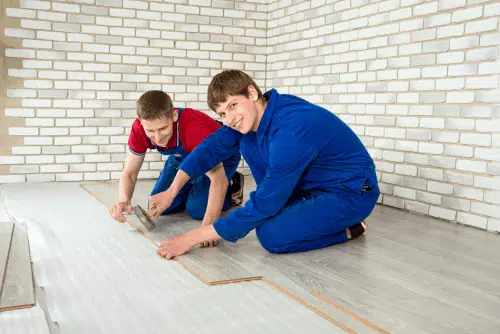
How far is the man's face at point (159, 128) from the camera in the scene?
2.65 metres

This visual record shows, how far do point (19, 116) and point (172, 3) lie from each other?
5.82 feet

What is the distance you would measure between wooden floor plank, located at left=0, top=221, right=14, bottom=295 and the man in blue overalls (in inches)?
26.5

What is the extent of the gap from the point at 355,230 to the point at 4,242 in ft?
5.86

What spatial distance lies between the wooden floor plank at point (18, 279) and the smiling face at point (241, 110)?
1038 mm

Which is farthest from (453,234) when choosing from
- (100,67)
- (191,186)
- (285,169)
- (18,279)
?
(100,67)

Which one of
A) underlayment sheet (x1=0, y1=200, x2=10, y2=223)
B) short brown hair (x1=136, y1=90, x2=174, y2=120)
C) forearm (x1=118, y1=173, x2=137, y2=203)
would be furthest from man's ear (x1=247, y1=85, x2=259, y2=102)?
underlayment sheet (x1=0, y1=200, x2=10, y2=223)

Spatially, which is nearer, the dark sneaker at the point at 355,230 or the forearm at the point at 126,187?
the dark sneaker at the point at 355,230

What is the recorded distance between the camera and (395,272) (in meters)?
2.26

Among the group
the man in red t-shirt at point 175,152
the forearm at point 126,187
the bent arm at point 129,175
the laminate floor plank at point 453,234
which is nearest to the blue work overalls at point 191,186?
the man in red t-shirt at point 175,152

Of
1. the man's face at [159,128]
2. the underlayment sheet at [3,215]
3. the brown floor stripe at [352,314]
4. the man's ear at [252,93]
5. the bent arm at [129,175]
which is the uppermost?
the man's ear at [252,93]

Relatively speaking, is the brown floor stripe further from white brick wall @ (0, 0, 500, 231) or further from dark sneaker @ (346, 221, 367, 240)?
white brick wall @ (0, 0, 500, 231)

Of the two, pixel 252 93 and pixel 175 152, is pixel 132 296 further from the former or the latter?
pixel 175 152

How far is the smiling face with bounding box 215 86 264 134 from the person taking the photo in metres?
2.26

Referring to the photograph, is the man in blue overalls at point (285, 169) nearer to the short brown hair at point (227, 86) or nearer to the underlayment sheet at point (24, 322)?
the short brown hair at point (227, 86)
